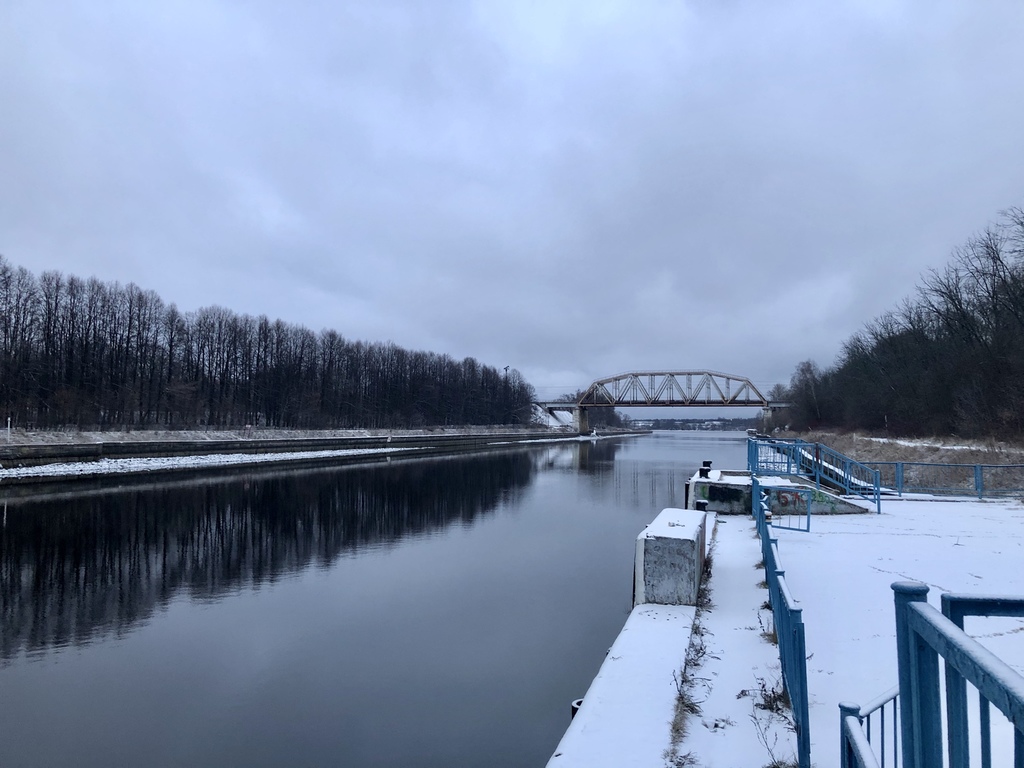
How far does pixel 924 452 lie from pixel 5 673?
111 ft

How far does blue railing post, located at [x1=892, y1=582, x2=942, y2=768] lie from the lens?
201 centimetres

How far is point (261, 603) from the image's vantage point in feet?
40.7

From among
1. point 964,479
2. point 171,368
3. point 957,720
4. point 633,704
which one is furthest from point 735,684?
point 171,368

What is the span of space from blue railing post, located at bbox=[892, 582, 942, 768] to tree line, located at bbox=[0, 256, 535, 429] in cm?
5311

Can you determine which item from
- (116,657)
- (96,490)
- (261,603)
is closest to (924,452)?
(261,603)

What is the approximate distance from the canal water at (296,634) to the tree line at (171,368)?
31.6m

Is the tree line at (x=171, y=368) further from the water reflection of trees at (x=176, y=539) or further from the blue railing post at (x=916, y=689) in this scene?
the blue railing post at (x=916, y=689)

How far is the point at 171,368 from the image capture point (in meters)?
61.5

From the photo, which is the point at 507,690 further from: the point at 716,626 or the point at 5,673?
the point at 5,673

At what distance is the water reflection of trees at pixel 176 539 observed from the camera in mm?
11727

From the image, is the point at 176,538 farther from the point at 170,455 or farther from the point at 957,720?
the point at 170,455

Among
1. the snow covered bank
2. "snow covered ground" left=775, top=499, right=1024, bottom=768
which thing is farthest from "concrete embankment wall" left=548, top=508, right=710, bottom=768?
the snow covered bank

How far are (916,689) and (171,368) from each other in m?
68.8

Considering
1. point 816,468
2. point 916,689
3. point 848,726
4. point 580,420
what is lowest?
point 816,468
